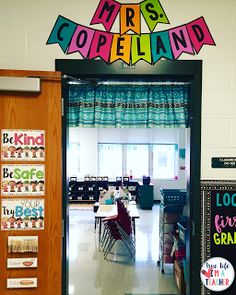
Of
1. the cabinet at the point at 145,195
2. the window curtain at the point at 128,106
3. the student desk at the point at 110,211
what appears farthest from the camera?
the cabinet at the point at 145,195

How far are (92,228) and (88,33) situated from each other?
219 inches

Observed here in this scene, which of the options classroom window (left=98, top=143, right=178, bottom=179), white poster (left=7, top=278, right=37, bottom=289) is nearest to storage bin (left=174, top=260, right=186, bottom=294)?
white poster (left=7, top=278, right=37, bottom=289)

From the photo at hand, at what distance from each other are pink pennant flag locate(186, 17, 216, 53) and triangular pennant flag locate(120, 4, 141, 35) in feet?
1.09

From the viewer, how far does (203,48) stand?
2049 millimetres

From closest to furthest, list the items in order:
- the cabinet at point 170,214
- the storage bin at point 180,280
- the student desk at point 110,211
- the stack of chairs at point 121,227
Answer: the storage bin at point 180,280 < the cabinet at point 170,214 < the stack of chairs at point 121,227 < the student desk at point 110,211

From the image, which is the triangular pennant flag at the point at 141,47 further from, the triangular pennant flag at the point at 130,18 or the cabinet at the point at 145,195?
the cabinet at the point at 145,195

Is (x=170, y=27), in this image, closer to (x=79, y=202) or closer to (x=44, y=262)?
(x=44, y=262)

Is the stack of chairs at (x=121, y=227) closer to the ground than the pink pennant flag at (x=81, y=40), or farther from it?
closer to the ground

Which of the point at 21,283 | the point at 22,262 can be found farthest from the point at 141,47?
the point at 21,283

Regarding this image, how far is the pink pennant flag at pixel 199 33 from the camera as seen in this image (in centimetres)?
203

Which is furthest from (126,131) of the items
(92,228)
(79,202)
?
(92,228)

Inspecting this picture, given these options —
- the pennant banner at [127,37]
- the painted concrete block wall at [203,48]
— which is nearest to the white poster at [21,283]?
the painted concrete block wall at [203,48]

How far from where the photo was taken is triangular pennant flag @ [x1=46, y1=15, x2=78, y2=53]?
2.00 m

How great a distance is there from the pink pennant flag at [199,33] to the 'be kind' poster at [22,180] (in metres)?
1.29
